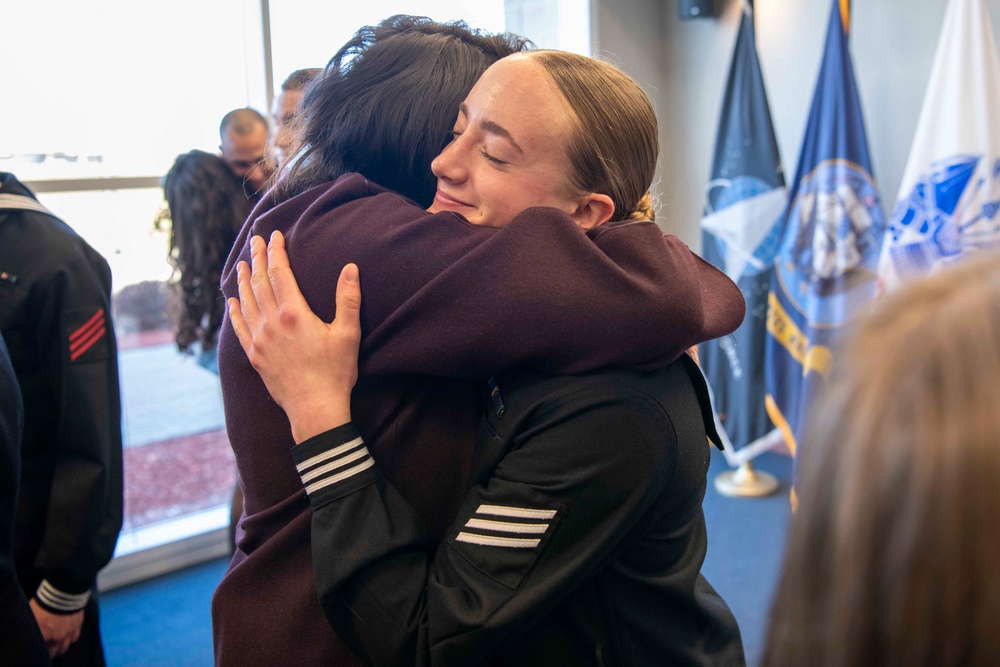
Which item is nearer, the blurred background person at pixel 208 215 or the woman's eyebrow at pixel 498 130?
the woman's eyebrow at pixel 498 130

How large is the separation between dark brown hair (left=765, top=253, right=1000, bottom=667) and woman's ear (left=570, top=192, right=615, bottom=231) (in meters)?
0.53

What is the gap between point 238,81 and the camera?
11.8 ft

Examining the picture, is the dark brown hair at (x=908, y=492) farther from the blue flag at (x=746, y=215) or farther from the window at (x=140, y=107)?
the blue flag at (x=746, y=215)

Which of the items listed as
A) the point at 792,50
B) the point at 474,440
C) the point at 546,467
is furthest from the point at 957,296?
the point at 792,50

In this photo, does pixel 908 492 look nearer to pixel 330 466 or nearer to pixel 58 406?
pixel 330 466

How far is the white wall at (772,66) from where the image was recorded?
3.49 meters

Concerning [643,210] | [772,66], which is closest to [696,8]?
[772,66]

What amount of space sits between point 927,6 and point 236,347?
140 inches

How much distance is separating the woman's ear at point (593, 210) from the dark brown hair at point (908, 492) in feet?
1.73

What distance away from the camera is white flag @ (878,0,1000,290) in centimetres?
296

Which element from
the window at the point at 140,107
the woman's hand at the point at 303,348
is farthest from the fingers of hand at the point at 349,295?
the window at the point at 140,107

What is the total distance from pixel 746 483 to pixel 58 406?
10.9 ft

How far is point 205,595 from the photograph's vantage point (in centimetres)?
323

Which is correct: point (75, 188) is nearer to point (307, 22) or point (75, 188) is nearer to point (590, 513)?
point (307, 22)
